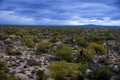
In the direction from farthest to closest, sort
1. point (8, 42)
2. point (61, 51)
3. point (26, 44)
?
point (8, 42), point (26, 44), point (61, 51)

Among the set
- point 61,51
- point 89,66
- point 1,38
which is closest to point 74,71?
point 89,66

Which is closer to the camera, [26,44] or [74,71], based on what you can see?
[74,71]

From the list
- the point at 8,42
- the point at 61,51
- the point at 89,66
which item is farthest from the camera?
the point at 8,42

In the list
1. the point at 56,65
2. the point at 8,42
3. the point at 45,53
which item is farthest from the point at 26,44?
the point at 56,65

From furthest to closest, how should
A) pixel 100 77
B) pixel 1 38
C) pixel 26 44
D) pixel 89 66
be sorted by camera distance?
pixel 1 38 < pixel 26 44 < pixel 89 66 < pixel 100 77

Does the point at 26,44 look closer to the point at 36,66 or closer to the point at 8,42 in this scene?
the point at 8,42

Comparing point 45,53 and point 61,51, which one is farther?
point 45,53

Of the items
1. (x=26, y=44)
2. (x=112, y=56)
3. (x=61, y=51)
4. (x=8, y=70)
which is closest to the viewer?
(x=8, y=70)

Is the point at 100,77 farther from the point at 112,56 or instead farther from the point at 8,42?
the point at 8,42
